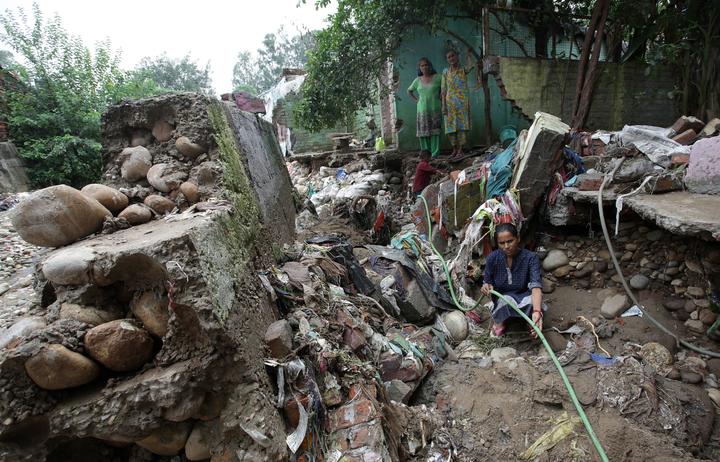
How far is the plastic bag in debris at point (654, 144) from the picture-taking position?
397 centimetres

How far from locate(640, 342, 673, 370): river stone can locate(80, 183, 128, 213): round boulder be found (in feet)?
13.2

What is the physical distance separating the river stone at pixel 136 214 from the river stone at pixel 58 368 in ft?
2.72

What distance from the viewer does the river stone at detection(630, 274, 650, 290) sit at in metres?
3.57

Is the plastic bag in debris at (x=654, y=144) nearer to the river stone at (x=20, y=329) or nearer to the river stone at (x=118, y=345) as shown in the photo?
the river stone at (x=118, y=345)

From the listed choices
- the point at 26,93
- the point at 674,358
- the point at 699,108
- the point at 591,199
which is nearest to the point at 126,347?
the point at 674,358

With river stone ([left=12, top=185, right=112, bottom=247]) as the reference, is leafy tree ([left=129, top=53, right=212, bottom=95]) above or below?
above

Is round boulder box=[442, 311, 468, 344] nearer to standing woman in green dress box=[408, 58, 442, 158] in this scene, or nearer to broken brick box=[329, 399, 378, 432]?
broken brick box=[329, 399, 378, 432]

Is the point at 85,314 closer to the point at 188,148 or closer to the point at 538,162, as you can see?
the point at 188,148

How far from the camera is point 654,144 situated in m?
4.25

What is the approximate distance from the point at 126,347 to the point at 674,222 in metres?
3.73

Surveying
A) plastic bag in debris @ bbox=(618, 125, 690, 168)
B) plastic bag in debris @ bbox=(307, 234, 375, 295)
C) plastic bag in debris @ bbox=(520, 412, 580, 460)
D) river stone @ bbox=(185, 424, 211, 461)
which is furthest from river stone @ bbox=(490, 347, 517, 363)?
plastic bag in debris @ bbox=(618, 125, 690, 168)

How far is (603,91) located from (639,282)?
5014 millimetres

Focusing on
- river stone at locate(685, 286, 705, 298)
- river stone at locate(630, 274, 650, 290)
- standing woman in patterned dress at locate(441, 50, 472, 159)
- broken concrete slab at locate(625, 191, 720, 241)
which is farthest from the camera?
standing woman in patterned dress at locate(441, 50, 472, 159)

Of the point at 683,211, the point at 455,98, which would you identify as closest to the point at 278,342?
the point at 683,211
